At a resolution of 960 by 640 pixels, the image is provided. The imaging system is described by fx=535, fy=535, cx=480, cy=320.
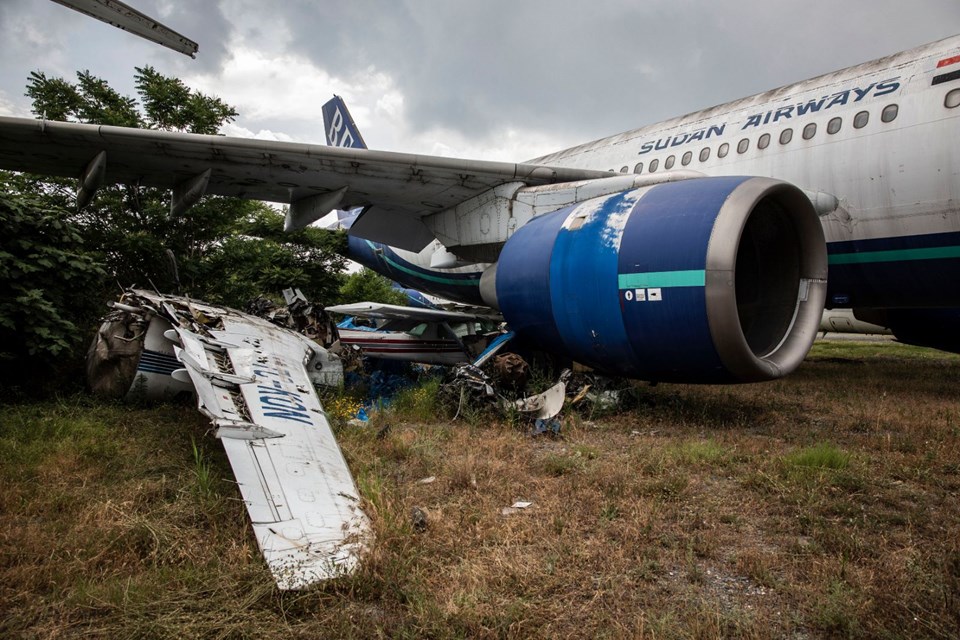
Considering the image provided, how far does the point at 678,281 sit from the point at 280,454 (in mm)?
3068

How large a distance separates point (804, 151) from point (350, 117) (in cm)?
959

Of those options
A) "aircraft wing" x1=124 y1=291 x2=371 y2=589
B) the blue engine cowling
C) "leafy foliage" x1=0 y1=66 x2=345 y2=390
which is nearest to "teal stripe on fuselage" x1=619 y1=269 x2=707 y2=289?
the blue engine cowling

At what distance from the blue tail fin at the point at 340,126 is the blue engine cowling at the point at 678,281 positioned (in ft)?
26.0

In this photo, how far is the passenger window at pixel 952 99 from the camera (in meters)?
4.85

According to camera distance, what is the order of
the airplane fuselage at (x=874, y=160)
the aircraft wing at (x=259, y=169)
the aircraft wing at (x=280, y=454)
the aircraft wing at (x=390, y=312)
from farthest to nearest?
1. the aircraft wing at (x=390, y=312)
2. the aircraft wing at (x=259, y=169)
3. the airplane fuselage at (x=874, y=160)
4. the aircraft wing at (x=280, y=454)

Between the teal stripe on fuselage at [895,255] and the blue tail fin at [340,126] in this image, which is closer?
the teal stripe on fuselage at [895,255]

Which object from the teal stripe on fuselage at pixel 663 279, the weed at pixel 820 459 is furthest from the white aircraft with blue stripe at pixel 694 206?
the weed at pixel 820 459

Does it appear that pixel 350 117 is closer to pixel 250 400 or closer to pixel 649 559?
pixel 250 400

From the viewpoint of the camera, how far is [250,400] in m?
3.32

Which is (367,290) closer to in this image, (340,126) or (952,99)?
(340,126)

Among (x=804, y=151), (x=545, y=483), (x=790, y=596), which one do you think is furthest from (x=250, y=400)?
(x=804, y=151)

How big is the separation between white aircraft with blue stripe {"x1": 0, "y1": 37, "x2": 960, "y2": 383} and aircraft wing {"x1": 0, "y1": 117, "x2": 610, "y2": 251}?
23 millimetres

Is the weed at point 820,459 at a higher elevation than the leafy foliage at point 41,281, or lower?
lower

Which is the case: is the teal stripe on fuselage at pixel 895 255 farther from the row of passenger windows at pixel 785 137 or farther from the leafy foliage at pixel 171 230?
the leafy foliage at pixel 171 230
